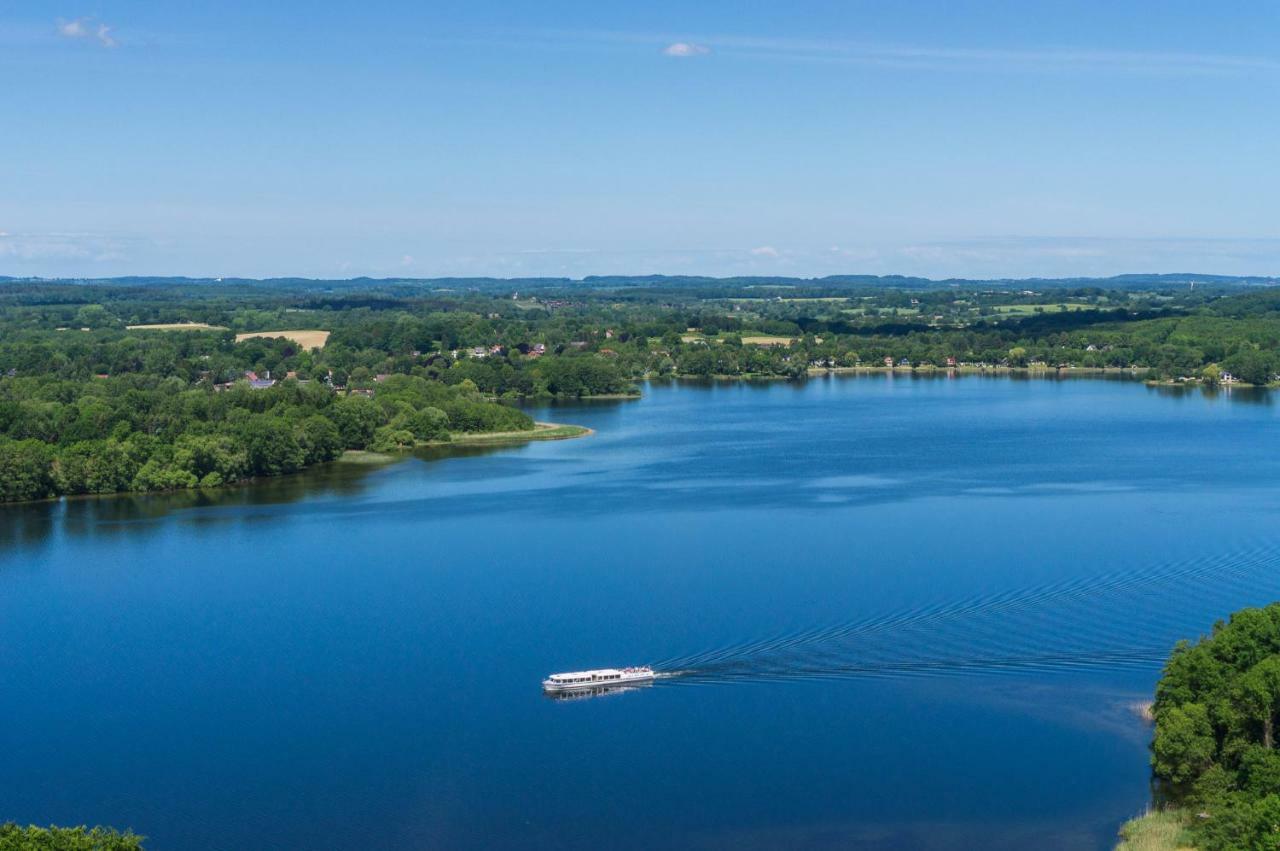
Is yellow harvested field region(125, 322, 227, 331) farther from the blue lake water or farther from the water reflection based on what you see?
the water reflection

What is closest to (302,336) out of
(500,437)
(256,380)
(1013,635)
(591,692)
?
(256,380)

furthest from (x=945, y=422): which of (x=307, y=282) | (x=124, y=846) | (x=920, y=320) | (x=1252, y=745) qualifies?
(x=307, y=282)

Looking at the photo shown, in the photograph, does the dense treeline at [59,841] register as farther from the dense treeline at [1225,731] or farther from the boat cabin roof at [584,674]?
the dense treeline at [1225,731]

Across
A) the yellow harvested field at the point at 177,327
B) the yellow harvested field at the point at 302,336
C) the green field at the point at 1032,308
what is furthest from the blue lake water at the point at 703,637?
the green field at the point at 1032,308

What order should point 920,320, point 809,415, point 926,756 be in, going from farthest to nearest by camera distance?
point 920,320
point 809,415
point 926,756

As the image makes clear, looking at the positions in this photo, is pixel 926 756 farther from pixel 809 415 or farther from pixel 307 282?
pixel 307 282

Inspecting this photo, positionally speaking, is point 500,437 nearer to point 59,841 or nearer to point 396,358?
point 396,358

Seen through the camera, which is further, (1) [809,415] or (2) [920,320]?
(2) [920,320]

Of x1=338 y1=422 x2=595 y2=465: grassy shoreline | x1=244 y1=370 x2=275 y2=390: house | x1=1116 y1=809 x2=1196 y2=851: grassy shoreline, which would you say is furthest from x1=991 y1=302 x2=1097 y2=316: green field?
x1=1116 y1=809 x2=1196 y2=851: grassy shoreline
